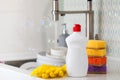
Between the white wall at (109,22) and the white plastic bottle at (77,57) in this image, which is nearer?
the white plastic bottle at (77,57)

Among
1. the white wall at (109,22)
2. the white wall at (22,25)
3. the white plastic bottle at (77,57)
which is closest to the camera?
the white plastic bottle at (77,57)

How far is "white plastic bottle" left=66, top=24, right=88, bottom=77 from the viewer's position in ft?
3.47

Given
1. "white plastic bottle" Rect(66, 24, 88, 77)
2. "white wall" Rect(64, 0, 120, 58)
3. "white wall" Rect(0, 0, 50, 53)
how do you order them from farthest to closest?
"white wall" Rect(0, 0, 50, 53) < "white wall" Rect(64, 0, 120, 58) < "white plastic bottle" Rect(66, 24, 88, 77)

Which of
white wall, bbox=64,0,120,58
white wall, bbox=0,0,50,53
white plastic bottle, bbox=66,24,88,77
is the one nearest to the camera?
white plastic bottle, bbox=66,24,88,77

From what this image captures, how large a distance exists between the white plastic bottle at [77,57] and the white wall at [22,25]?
0.62 meters

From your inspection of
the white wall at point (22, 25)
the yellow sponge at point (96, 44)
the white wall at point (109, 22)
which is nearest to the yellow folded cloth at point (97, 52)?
the yellow sponge at point (96, 44)

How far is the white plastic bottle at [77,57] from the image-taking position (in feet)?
3.47

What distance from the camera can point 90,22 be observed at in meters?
1.40

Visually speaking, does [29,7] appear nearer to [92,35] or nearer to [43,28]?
[43,28]

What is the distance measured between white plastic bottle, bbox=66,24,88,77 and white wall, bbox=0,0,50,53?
619 millimetres

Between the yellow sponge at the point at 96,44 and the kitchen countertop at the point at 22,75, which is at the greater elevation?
the yellow sponge at the point at 96,44

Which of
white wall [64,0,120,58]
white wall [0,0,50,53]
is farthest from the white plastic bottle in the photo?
white wall [0,0,50,53]

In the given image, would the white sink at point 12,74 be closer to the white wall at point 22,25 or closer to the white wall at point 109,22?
the white wall at point 22,25

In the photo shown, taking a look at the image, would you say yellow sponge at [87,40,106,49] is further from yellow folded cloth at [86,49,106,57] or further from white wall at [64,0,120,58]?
white wall at [64,0,120,58]
